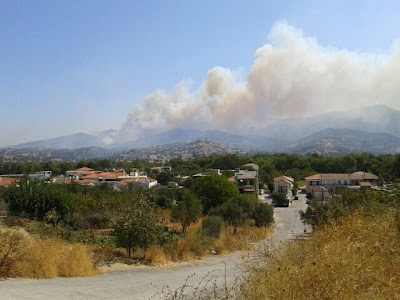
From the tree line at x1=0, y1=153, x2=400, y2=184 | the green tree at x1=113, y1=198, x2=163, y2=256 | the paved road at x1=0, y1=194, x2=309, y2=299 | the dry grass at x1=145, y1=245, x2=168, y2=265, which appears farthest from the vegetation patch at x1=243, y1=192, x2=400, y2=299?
the tree line at x1=0, y1=153, x2=400, y2=184

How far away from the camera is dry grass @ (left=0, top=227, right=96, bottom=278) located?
816 cm

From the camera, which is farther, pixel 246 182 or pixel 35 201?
pixel 246 182

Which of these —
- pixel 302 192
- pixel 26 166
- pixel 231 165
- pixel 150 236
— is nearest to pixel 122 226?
pixel 150 236

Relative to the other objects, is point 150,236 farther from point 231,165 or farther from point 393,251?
point 231,165

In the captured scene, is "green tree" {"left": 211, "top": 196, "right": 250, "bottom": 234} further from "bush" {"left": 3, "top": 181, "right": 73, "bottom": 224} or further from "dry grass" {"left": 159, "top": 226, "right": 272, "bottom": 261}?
"bush" {"left": 3, "top": 181, "right": 73, "bottom": 224}

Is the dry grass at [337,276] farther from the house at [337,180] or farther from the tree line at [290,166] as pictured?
the house at [337,180]

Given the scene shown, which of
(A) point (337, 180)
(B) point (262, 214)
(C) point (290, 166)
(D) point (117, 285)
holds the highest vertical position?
(D) point (117, 285)

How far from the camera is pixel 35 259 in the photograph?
855 centimetres

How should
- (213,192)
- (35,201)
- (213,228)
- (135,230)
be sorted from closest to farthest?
(135,230) → (213,228) → (35,201) → (213,192)

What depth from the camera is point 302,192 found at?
84.7 meters

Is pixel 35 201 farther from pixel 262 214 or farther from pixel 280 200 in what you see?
pixel 280 200

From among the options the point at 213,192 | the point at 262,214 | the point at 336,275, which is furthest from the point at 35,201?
the point at 213,192

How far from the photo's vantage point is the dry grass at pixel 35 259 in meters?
8.16

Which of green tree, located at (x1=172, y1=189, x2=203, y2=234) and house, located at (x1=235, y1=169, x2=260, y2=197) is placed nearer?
green tree, located at (x1=172, y1=189, x2=203, y2=234)
